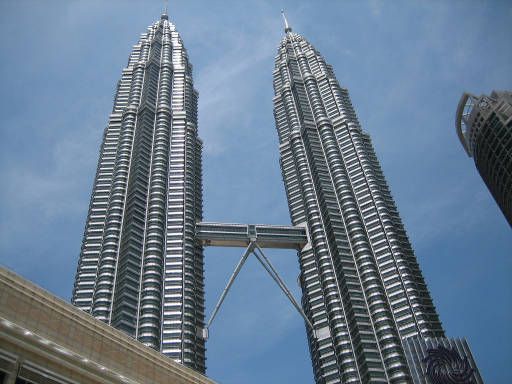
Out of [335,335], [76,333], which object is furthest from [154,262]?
[76,333]

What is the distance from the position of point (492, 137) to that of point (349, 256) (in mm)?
41116

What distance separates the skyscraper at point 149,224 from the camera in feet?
355

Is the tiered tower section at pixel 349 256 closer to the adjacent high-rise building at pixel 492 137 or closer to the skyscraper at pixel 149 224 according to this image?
the adjacent high-rise building at pixel 492 137

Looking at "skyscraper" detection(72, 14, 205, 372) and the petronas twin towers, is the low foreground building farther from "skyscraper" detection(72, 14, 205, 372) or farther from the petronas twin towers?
"skyscraper" detection(72, 14, 205, 372)

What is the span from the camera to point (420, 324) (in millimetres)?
109250

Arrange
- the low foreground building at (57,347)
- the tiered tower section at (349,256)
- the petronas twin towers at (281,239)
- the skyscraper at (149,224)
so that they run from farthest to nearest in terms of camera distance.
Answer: the tiered tower section at (349,256), the petronas twin towers at (281,239), the skyscraper at (149,224), the low foreground building at (57,347)

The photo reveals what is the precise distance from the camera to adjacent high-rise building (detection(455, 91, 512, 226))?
10962 cm

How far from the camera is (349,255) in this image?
12650cm

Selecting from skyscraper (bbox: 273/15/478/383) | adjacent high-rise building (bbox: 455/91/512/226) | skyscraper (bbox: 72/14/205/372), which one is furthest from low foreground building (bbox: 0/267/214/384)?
adjacent high-rise building (bbox: 455/91/512/226)

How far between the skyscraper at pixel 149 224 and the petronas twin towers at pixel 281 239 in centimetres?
32

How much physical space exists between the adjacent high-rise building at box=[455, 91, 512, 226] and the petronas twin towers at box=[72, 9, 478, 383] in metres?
23.9

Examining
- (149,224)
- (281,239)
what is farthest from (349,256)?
(149,224)

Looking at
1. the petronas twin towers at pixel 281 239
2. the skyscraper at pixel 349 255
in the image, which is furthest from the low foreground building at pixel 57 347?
the skyscraper at pixel 349 255

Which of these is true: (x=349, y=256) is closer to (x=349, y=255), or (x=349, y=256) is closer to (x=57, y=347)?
(x=349, y=255)
